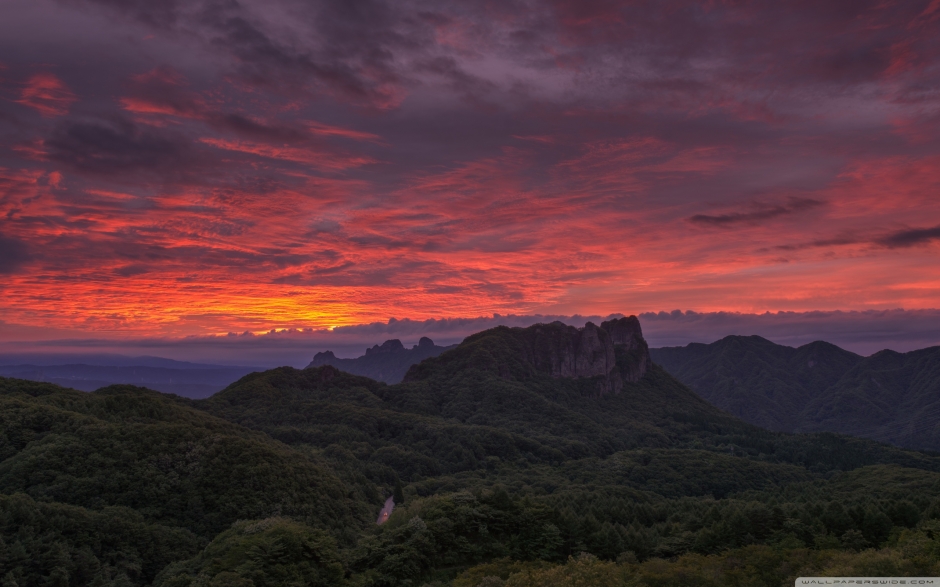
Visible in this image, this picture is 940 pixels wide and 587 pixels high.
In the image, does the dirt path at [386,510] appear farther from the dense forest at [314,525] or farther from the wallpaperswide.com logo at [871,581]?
the wallpaperswide.com logo at [871,581]

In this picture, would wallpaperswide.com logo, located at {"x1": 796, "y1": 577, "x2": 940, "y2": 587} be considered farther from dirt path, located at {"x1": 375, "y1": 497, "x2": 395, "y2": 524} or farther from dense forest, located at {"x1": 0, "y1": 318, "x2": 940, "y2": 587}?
dirt path, located at {"x1": 375, "y1": 497, "x2": 395, "y2": 524}

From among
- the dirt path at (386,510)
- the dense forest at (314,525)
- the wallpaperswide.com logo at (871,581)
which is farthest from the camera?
the dirt path at (386,510)

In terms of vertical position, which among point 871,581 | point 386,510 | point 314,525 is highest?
point 871,581

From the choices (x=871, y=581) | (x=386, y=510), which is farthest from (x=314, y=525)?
(x=871, y=581)

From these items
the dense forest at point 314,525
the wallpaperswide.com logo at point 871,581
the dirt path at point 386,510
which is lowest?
the dirt path at point 386,510

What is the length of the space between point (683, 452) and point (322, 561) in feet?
573

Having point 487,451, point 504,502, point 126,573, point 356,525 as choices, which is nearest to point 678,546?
point 504,502

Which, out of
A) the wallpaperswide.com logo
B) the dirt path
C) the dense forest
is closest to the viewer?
the wallpaperswide.com logo

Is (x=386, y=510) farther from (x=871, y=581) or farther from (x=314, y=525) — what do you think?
(x=871, y=581)

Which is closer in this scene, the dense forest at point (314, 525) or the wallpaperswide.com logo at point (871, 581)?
the wallpaperswide.com logo at point (871, 581)

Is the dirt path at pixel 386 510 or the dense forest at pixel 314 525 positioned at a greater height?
the dense forest at pixel 314 525

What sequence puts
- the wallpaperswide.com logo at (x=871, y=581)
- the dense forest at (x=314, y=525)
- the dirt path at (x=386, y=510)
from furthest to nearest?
the dirt path at (x=386, y=510)
the dense forest at (x=314, y=525)
the wallpaperswide.com logo at (x=871, y=581)

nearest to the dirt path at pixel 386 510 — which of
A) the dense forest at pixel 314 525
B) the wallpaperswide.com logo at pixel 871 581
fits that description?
the dense forest at pixel 314 525

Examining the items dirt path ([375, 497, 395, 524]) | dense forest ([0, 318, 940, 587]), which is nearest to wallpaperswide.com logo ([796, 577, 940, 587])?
dense forest ([0, 318, 940, 587])
